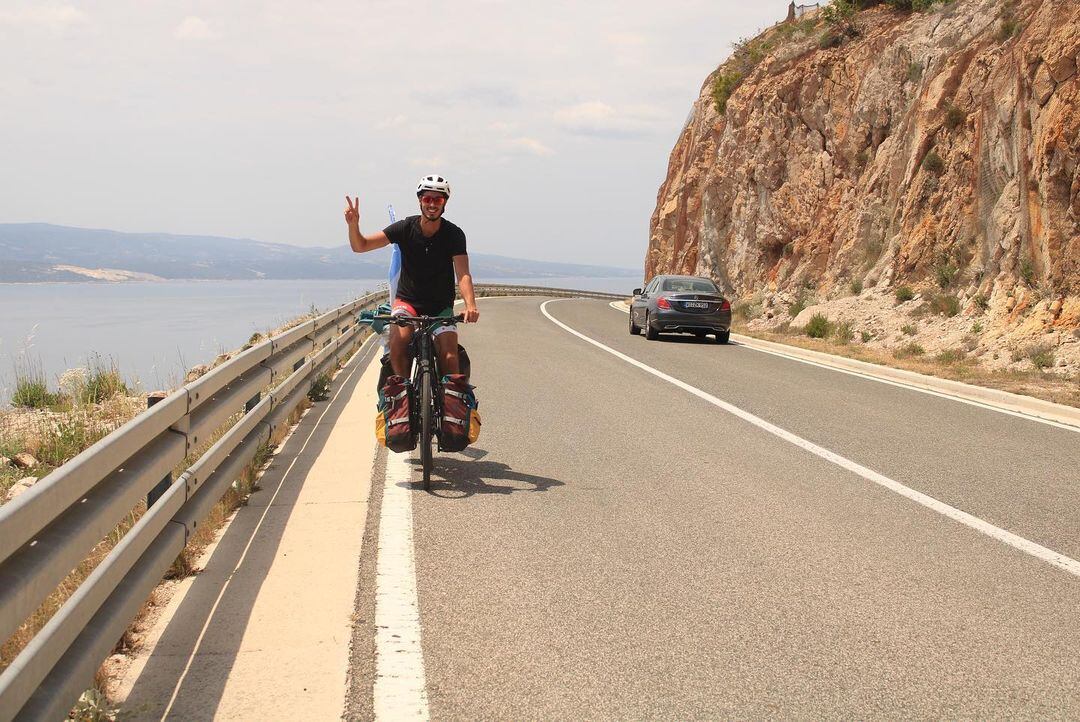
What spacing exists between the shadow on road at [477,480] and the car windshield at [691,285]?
17174 mm

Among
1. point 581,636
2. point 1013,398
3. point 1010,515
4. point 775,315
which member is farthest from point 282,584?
point 775,315

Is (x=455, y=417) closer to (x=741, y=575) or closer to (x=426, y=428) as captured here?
(x=426, y=428)

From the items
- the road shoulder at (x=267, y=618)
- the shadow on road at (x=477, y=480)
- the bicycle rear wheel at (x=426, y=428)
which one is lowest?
the shadow on road at (x=477, y=480)

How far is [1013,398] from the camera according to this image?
519 inches

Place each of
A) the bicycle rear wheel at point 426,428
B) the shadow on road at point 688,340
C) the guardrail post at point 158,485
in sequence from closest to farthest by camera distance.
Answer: the guardrail post at point 158,485 → the bicycle rear wheel at point 426,428 → the shadow on road at point 688,340

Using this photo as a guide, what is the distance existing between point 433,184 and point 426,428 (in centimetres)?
173

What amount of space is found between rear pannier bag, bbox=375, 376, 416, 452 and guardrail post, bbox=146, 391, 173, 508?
7.16ft

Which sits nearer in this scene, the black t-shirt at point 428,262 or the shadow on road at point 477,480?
the shadow on road at point 477,480

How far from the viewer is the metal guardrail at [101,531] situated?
309 centimetres

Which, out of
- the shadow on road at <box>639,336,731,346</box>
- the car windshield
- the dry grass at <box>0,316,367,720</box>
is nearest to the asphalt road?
the dry grass at <box>0,316,367,720</box>

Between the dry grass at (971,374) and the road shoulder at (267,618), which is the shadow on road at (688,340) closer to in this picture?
the dry grass at (971,374)

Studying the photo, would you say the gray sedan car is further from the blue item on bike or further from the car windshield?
the blue item on bike

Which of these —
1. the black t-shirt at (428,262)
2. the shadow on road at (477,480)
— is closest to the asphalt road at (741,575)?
the shadow on road at (477,480)

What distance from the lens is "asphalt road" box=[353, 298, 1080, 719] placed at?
4023 mm
